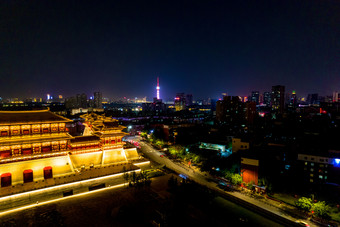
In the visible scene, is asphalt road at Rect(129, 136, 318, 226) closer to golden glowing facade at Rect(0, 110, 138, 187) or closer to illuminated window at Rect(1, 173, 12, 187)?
golden glowing facade at Rect(0, 110, 138, 187)

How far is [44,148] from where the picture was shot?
17.3 m

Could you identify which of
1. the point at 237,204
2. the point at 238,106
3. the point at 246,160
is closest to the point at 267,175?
the point at 246,160

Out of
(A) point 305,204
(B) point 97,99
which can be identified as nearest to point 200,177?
(A) point 305,204

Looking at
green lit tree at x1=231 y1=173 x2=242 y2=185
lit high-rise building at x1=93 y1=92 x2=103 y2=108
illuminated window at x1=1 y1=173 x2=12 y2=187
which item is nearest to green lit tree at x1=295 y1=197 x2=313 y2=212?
green lit tree at x1=231 y1=173 x2=242 y2=185

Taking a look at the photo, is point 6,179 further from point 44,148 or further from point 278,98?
point 278,98

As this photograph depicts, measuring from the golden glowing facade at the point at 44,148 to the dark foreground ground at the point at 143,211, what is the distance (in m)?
3.76

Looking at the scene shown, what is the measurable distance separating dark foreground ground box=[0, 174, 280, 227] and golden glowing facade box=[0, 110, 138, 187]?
12.3 ft

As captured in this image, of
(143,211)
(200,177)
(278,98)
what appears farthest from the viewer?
(278,98)

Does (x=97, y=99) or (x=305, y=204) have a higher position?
(x=97, y=99)

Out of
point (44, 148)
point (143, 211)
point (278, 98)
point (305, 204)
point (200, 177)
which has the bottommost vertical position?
point (200, 177)

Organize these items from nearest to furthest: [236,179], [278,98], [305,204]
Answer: [305,204] → [236,179] → [278,98]

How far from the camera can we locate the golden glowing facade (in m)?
15.8

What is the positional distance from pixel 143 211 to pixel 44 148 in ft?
34.4

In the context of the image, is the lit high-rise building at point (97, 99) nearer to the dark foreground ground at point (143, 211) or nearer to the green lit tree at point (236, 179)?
the dark foreground ground at point (143, 211)
